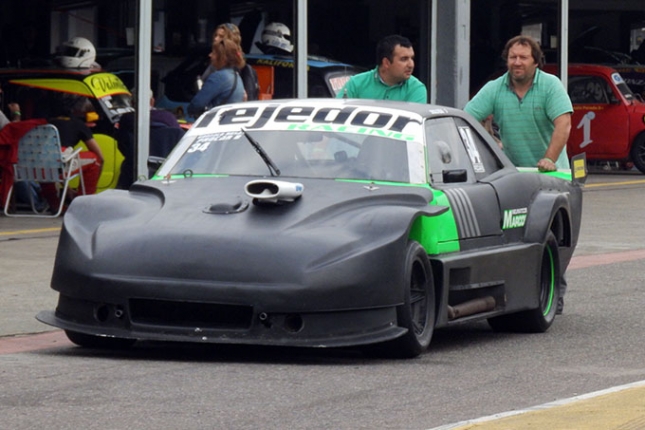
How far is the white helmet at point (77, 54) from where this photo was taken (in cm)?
1894

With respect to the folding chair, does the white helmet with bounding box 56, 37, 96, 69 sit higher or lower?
higher

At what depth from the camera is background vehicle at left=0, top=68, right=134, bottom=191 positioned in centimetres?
1819

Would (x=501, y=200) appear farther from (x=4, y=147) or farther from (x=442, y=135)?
(x=4, y=147)

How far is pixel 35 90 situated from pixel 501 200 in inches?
399

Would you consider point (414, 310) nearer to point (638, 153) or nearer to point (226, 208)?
point (226, 208)

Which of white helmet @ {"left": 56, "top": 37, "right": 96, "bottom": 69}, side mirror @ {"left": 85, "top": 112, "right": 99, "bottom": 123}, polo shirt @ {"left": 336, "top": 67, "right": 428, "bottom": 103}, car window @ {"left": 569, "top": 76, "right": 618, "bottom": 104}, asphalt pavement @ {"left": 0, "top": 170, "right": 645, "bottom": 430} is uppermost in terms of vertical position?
white helmet @ {"left": 56, "top": 37, "right": 96, "bottom": 69}

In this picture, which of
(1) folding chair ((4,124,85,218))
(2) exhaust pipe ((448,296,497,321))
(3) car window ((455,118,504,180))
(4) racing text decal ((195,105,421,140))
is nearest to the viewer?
(2) exhaust pipe ((448,296,497,321))

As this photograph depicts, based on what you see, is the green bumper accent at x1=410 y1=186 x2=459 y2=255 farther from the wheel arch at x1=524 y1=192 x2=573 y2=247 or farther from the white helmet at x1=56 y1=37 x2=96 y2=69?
the white helmet at x1=56 y1=37 x2=96 y2=69

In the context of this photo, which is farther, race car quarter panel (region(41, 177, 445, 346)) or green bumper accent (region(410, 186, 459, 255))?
green bumper accent (region(410, 186, 459, 255))

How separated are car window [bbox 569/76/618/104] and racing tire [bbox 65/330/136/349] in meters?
18.4

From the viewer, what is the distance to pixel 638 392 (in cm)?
711

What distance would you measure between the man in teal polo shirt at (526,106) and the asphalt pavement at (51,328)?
3.11m

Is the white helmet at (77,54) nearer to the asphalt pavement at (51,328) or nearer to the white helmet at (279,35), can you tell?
the white helmet at (279,35)

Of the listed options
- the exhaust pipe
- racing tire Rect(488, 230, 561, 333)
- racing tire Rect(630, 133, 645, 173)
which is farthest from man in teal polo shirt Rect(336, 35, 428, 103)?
racing tire Rect(630, 133, 645, 173)
